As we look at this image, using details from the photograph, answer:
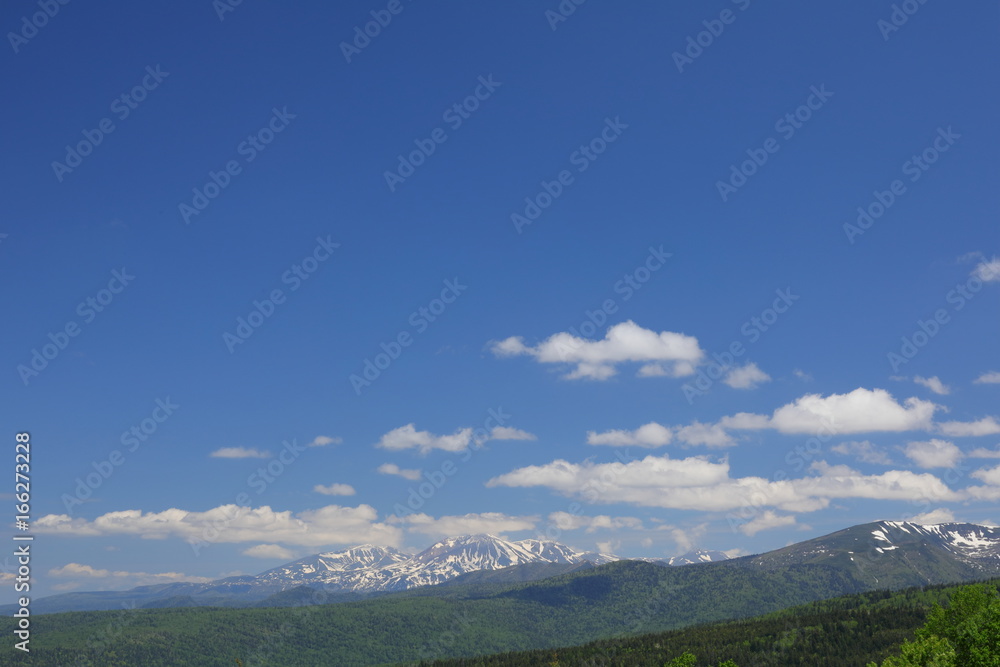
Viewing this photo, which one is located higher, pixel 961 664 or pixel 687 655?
pixel 961 664

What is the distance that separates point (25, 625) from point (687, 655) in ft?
428

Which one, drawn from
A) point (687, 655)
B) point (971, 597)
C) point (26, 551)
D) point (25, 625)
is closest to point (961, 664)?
point (971, 597)

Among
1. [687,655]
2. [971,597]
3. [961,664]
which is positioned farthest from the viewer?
[687,655]

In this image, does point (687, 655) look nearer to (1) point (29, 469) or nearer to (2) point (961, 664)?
(2) point (961, 664)

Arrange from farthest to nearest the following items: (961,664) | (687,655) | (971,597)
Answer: (687,655) → (971,597) → (961,664)

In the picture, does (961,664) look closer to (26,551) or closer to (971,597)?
(971,597)

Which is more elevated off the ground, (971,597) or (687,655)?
(971,597)

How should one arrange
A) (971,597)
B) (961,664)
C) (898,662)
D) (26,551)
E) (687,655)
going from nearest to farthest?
(26,551)
(961,664)
(898,662)
(971,597)
(687,655)

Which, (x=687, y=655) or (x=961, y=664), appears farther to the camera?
(x=687, y=655)

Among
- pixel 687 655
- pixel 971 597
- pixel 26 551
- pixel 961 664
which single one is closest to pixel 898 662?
pixel 961 664

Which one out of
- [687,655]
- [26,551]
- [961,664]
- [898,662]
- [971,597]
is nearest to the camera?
[26,551]

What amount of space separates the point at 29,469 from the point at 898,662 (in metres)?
106

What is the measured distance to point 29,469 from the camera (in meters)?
73.9

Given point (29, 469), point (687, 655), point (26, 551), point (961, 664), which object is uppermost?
point (29, 469)
